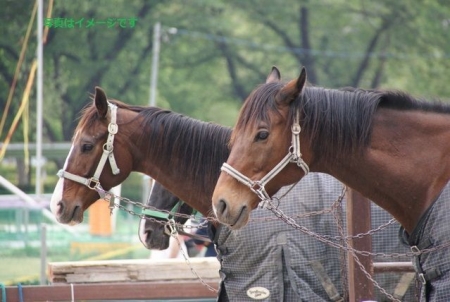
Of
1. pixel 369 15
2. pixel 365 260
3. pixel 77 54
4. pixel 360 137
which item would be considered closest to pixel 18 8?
pixel 365 260

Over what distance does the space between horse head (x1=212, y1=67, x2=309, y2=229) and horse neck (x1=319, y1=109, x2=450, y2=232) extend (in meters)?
0.25

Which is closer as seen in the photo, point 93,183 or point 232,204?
point 232,204

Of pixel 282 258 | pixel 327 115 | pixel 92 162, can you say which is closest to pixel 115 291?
pixel 92 162

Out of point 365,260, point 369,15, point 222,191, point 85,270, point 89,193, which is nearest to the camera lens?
point 222,191

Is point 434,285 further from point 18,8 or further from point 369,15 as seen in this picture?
point 369,15

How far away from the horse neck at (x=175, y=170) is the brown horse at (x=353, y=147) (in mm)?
1523

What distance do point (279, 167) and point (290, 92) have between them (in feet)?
1.19

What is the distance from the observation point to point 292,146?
4.23 m

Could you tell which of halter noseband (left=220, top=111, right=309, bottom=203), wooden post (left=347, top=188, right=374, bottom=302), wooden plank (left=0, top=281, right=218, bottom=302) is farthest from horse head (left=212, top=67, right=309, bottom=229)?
wooden plank (left=0, top=281, right=218, bottom=302)

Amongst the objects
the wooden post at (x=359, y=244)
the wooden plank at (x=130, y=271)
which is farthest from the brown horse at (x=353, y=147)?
the wooden plank at (x=130, y=271)

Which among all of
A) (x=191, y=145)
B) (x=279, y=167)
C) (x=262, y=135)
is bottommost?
(x=191, y=145)

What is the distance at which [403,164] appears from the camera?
427cm

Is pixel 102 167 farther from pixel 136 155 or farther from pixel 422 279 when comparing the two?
pixel 422 279

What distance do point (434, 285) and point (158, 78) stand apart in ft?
69.0
